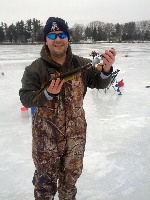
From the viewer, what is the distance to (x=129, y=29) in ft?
384

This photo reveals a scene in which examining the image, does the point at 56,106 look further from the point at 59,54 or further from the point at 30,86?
the point at 59,54

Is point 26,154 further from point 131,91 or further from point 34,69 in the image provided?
point 131,91

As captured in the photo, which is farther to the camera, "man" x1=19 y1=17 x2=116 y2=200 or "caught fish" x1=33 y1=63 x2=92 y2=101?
"man" x1=19 y1=17 x2=116 y2=200

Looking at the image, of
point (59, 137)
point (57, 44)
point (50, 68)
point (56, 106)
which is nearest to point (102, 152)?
point (59, 137)

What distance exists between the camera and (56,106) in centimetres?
215

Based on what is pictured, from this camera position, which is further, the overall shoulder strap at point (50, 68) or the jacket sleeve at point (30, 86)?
the overall shoulder strap at point (50, 68)

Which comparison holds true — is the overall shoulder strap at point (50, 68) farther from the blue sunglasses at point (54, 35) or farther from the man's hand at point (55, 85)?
the man's hand at point (55, 85)

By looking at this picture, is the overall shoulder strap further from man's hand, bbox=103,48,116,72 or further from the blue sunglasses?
man's hand, bbox=103,48,116,72

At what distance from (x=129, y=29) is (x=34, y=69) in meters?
122

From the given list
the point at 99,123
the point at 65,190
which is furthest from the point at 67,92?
the point at 99,123

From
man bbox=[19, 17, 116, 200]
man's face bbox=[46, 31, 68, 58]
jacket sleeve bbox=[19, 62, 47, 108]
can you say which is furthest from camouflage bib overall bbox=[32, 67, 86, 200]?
Answer: man's face bbox=[46, 31, 68, 58]

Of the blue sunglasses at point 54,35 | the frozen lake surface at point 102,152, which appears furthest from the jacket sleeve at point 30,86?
the frozen lake surface at point 102,152

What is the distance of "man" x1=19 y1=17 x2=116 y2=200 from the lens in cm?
213

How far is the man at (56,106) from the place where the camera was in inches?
83.8
